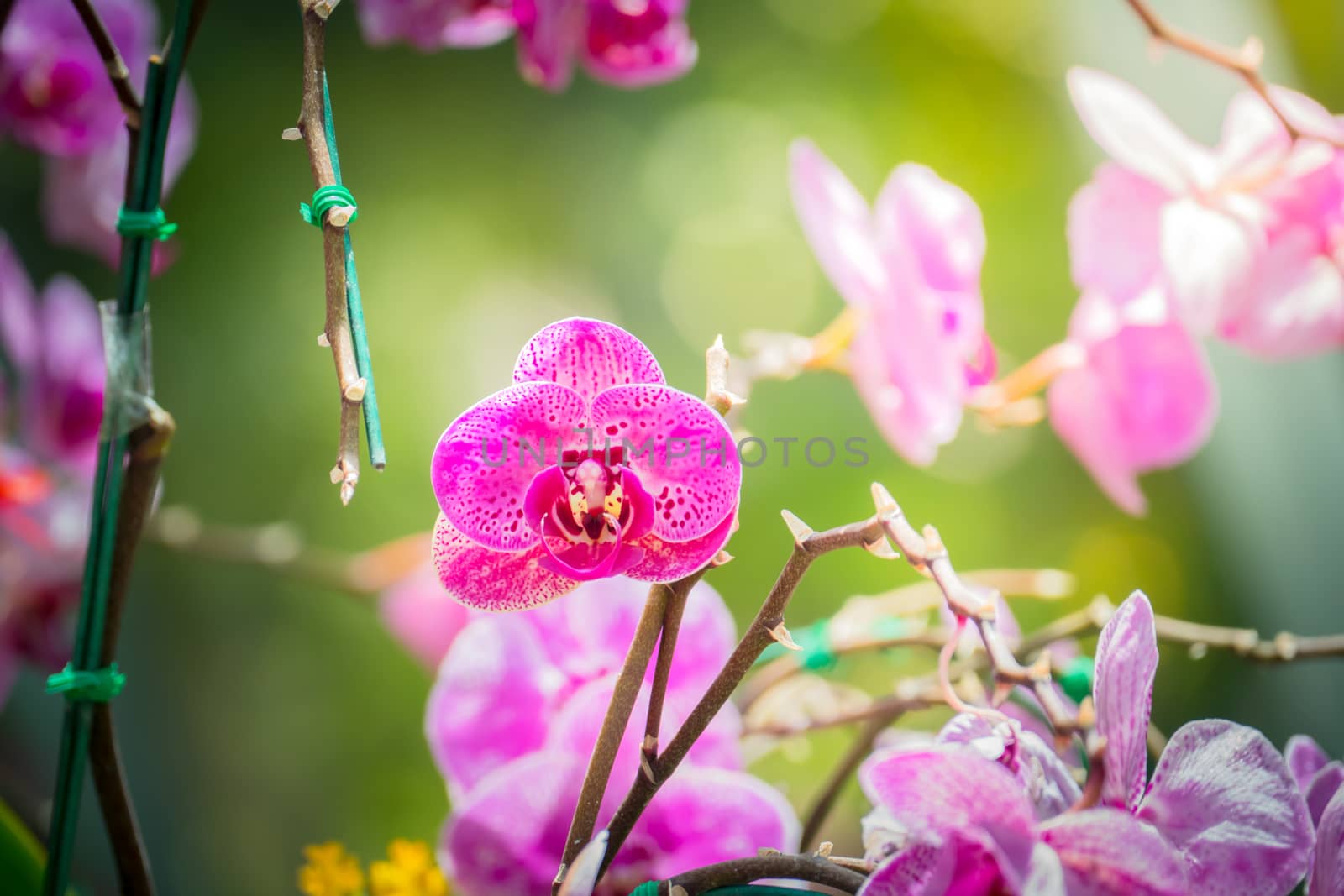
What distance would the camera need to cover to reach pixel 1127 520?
1.47ft

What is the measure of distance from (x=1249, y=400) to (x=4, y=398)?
2.18 feet

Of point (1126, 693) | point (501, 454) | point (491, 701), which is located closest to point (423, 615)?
point (491, 701)

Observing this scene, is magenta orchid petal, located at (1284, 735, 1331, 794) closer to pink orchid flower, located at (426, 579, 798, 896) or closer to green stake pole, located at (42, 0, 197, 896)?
pink orchid flower, located at (426, 579, 798, 896)

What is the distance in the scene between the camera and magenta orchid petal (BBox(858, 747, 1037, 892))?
0.78 feet

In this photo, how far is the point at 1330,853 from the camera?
0.28 meters

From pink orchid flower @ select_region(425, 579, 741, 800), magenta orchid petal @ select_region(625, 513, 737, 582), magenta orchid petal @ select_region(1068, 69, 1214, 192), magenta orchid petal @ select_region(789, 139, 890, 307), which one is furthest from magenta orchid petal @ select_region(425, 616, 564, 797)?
magenta orchid petal @ select_region(1068, 69, 1214, 192)

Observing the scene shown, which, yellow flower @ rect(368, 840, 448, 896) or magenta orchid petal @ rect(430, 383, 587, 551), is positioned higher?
magenta orchid petal @ rect(430, 383, 587, 551)

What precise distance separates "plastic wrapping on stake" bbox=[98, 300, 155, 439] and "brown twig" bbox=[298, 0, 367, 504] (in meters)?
0.07

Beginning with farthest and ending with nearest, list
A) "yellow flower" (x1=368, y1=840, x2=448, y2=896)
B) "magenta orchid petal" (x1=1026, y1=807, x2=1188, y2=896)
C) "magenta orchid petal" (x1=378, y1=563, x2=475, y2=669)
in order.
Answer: "magenta orchid petal" (x1=378, y1=563, x2=475, y2=669) < "yellow flower" (x1=368, y1=840, x2=448, y2=896) < "magenta orchid petal" (x1=1026, y1=807, x2=1188, y2=896)

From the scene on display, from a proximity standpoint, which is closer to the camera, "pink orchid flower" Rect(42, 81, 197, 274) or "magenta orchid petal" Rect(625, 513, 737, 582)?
"magenta orchid petal" Rect(625, 513, 737, 582)

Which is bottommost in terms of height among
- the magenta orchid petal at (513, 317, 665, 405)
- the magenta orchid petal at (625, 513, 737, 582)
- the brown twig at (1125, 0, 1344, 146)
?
the magenta orchid petal at (625, 513, 737, 582)

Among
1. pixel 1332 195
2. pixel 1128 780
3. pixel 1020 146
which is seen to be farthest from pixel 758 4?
pixel 1128 780

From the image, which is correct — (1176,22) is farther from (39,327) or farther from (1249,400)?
(39,327)

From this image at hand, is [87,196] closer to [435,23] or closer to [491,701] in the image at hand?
[435,23]
